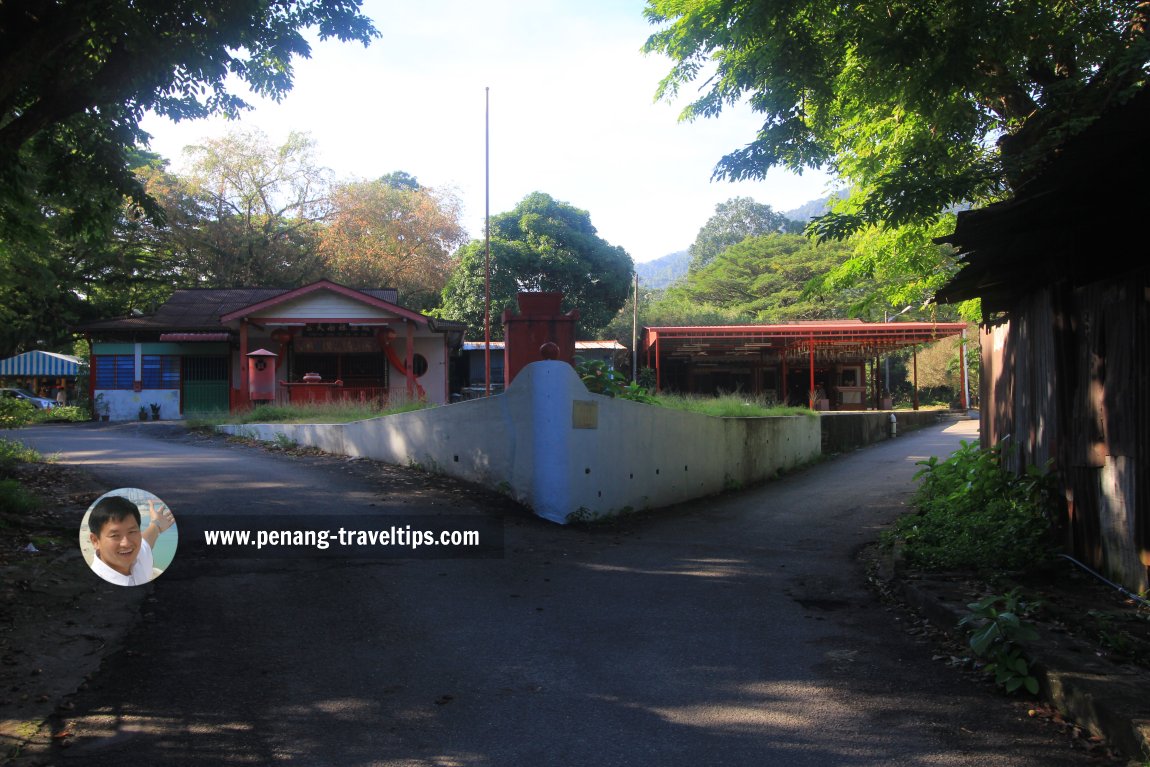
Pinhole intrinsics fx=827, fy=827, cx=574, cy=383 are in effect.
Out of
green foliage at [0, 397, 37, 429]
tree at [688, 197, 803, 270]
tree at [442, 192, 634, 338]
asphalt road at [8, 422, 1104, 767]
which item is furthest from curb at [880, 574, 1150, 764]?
tree at [688, 197, 803, 270]

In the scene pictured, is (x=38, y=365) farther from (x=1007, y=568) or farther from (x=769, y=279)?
(x=1007, y=568)

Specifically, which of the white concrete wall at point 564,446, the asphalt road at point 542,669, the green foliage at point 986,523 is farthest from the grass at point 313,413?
the green foliage at point 986,523

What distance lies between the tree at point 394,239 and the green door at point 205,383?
11605mm

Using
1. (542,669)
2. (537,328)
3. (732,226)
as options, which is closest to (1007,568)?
(542,669)

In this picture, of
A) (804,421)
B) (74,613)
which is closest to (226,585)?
(74,613)

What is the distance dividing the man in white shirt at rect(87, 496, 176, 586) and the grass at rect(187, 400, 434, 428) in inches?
354

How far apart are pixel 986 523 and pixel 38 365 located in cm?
3687

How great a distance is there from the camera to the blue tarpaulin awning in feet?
110

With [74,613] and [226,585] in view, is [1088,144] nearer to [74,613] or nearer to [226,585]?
[226,585]

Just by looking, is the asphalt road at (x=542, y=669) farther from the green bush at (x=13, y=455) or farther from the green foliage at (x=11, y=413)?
the green bush at (x=13, y=455)

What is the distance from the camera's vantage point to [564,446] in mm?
9359

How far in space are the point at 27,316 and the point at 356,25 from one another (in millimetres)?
25868

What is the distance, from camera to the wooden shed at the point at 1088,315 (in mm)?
5035

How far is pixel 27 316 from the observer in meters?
28.8
